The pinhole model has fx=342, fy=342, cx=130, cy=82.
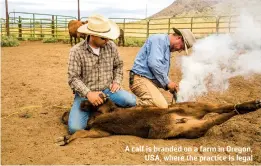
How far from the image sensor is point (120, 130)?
13.9 ft

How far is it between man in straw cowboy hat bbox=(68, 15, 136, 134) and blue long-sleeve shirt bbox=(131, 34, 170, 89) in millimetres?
420

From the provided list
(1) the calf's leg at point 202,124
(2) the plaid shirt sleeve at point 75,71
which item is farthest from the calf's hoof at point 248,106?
(2) the plaid shirt sleeve at point 75,71

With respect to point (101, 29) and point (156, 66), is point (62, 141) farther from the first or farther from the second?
→ point (156, 66)

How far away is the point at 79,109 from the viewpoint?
463 centimetres

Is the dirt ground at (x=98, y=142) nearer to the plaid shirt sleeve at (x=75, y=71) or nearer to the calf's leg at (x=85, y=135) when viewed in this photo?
the calf's leg at (x=85, y=135)

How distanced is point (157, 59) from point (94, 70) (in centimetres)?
88

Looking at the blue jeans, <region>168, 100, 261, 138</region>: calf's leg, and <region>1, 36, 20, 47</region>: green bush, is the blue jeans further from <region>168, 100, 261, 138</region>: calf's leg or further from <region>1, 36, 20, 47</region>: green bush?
<region>1, 36, 20, 47</region>: green bush

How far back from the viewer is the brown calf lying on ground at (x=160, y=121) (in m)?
4.03

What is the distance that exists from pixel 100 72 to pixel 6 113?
1828mm

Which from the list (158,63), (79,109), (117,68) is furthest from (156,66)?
(79,109)

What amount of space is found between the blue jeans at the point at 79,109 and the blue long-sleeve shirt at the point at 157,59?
0.47 m

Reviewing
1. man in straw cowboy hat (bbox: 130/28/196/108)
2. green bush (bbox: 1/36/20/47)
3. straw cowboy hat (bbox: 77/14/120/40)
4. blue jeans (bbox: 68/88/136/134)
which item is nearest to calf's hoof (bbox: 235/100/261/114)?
man in straw cowboy hat (bbox: 130/28/196/108)

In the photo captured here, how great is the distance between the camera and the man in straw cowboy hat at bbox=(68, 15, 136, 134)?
4.36m

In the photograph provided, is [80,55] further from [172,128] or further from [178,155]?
[178,155]
